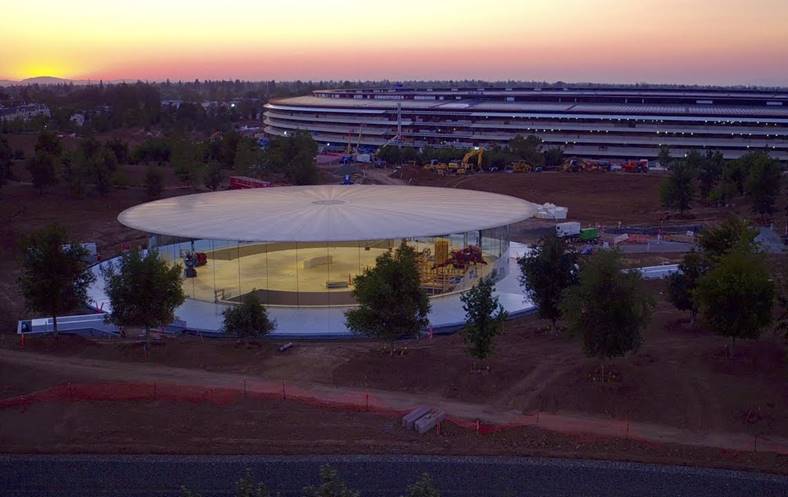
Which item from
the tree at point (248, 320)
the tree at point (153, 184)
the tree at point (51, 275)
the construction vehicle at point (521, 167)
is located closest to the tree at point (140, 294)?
the tree at point (248, 320)

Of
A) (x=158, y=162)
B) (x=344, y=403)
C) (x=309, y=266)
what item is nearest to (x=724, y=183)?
(x=309, y=266)

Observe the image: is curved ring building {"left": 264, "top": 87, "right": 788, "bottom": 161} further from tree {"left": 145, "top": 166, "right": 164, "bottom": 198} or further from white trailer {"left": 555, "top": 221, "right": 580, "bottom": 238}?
tree {"left": 145, "top": 166, "right": 164, "bottom": 198}

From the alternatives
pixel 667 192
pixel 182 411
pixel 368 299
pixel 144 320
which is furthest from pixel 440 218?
pixel 667 192

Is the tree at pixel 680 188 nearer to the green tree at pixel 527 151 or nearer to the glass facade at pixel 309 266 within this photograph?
the glass facade at pixel 309 266

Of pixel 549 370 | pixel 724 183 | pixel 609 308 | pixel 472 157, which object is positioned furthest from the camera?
pixel 472 157

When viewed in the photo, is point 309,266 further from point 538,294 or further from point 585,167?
point 585,167

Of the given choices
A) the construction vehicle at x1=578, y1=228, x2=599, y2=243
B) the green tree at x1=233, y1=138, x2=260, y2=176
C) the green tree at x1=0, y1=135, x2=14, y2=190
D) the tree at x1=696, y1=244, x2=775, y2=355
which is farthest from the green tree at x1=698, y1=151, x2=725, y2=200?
the green tree at x1=0, y1=135, x2=14, y2=190

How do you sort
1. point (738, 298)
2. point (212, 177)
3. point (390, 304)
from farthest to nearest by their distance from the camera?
point (212, 177) < point (390, 304) < point (738, 298)
